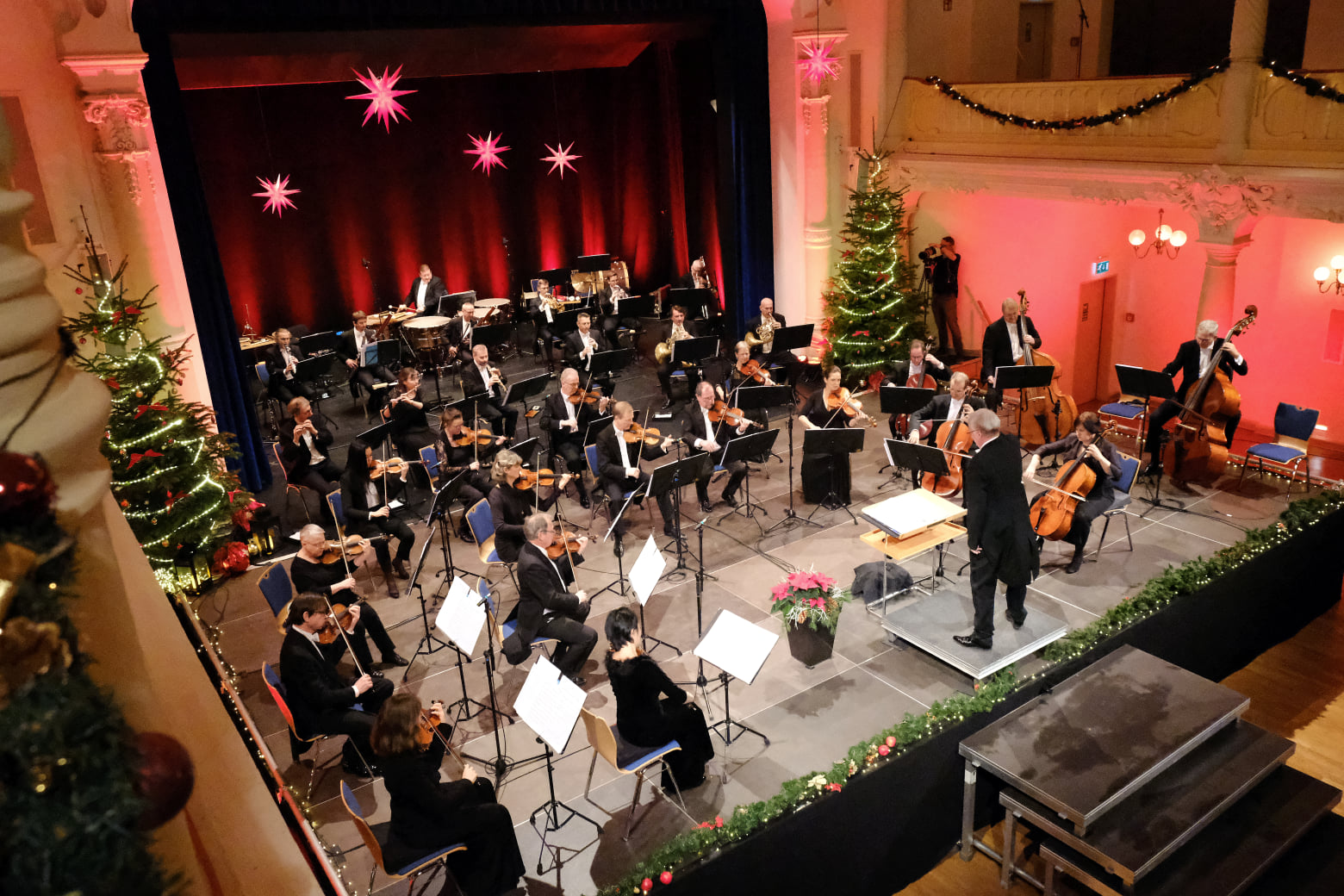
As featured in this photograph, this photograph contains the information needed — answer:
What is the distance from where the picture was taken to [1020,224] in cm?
1221

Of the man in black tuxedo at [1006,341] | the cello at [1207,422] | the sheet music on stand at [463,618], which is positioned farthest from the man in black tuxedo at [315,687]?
the cello at [1207,422]

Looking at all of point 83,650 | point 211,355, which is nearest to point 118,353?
point 211,355

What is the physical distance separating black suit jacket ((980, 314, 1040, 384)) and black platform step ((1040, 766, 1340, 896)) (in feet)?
16.3

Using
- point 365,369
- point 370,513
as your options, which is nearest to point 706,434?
point 370,513

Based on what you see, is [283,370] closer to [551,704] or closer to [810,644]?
[810,644]

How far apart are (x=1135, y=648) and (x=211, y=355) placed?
828 cm

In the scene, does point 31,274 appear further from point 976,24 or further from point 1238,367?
point 976,24

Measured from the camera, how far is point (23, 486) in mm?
1142

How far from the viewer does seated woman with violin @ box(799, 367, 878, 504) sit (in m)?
8.61

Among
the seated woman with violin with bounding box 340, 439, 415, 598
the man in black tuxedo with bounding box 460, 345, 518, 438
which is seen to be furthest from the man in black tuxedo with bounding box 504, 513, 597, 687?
the man in black tuxedo with bounding box 460, 345, 518, 438

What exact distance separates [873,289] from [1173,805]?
7653 mm

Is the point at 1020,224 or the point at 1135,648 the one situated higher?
the point at 1020,224

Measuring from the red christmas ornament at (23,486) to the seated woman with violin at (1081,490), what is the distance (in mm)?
6963

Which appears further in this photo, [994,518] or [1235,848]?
[994,518]
